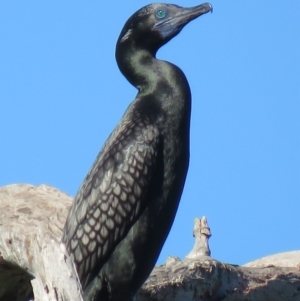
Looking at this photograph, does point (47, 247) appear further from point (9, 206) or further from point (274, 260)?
point (274, 260)

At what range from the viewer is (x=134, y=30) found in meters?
7.48

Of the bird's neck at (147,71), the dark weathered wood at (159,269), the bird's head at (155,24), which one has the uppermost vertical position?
the bird's head at (155,24)

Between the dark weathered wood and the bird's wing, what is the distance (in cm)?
21

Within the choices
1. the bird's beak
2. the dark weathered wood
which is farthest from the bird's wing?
the bird's beak

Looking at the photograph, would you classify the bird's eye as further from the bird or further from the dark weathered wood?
the dark weathered wood

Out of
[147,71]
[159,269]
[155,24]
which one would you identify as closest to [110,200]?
[147,71]

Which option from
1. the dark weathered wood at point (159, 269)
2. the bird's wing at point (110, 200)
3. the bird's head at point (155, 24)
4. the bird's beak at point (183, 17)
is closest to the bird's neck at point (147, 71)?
the bird's head at point (155, 24)

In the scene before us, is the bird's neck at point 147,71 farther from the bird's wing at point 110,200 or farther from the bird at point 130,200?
the bird's wing at point 110,200

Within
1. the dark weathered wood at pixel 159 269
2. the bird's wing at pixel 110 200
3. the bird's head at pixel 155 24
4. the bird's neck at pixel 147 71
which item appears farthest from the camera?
the bird's head at pixel 155 24

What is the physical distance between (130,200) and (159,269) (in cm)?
97

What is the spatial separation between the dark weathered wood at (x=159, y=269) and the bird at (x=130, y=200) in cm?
27

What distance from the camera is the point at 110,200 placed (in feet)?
22.8

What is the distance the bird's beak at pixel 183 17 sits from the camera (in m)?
7.54

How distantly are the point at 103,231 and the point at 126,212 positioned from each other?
0.17 m
